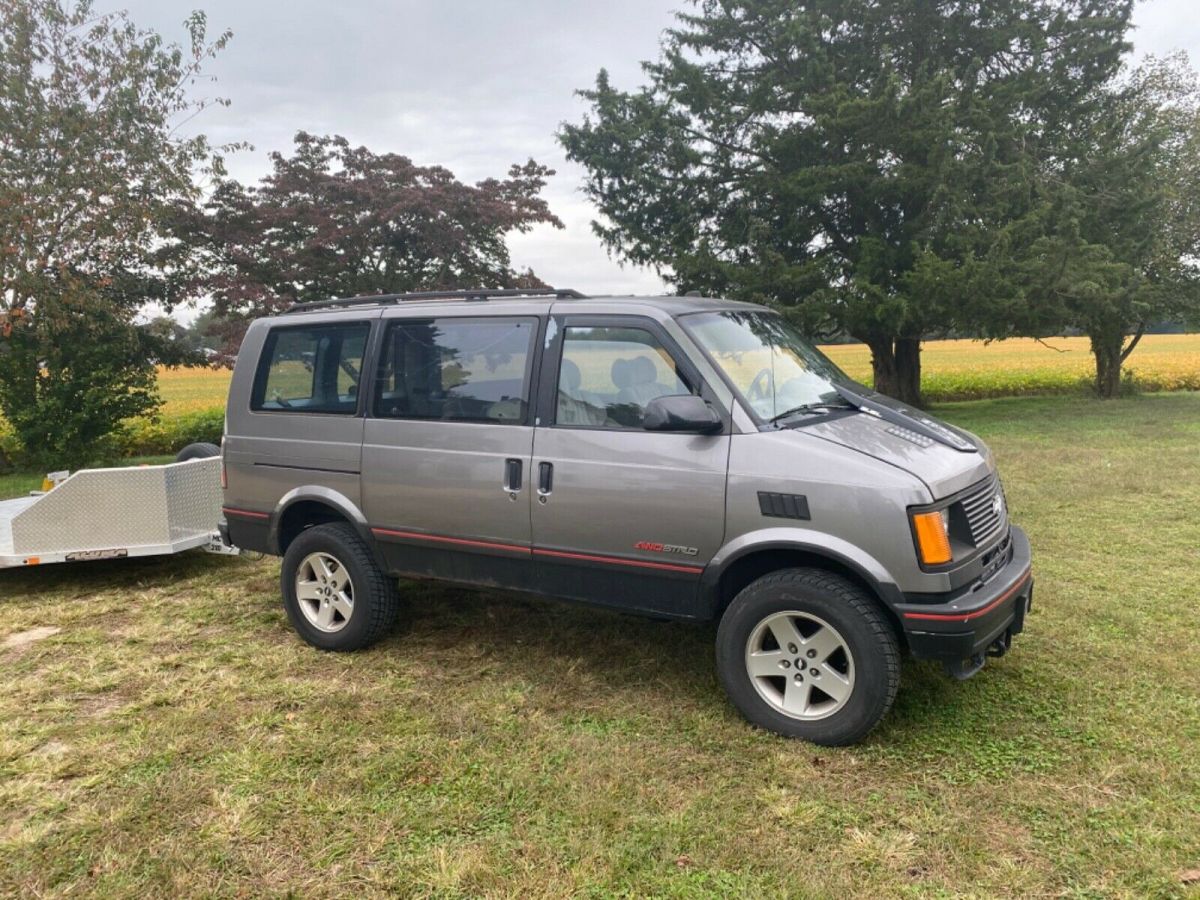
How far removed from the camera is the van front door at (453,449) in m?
4.27

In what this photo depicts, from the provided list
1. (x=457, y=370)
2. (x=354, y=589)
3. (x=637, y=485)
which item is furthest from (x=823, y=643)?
(x=354, y=589)

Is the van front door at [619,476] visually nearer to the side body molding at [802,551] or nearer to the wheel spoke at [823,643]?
the side body molding at [802,551]

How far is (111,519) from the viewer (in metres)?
6.06

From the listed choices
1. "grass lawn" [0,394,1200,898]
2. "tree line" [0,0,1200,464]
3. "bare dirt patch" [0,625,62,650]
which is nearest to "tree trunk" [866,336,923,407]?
"tree line" [0,0,1200,464]

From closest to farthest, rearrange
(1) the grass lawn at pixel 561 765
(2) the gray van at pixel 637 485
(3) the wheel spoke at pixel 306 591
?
(1) the grass lawn at pixel 561 765, (2) the gray van at pixel 637 485, (3) the wheel spoke at pixel 306 591

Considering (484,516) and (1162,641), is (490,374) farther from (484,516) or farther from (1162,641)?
(1162,641)

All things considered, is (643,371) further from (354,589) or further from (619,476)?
(354,589)

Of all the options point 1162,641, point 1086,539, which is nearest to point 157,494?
point 1162,641

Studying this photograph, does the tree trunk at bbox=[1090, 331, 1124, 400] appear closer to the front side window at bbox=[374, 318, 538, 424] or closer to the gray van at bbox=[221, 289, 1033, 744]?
the gray van at bbox=[221, 289, 1033, 744]

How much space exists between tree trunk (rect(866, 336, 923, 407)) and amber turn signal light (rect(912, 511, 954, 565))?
16162 millimetres

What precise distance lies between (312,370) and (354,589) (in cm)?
137

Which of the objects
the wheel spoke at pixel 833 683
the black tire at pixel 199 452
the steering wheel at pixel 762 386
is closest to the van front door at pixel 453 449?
the steering wheel at pixel 762 386

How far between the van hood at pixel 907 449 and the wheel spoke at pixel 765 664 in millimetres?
987

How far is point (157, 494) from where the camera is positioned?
20.2 ft
